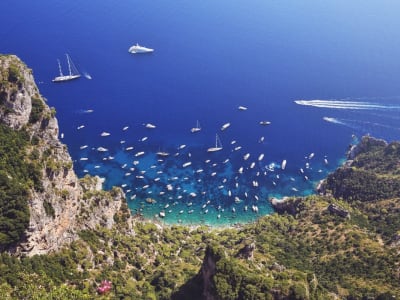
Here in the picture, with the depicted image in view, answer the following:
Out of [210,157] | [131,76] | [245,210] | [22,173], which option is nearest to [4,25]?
[131,76]

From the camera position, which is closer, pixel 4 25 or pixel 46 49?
pixel 46 49

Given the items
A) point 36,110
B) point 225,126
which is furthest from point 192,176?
point 36,110

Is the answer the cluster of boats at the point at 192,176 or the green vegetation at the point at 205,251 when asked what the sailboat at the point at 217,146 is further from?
the green vegetation at the point at 205,251

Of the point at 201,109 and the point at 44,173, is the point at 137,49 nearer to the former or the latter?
the point at 201,109

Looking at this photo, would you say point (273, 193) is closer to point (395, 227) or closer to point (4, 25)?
point (395, 227)

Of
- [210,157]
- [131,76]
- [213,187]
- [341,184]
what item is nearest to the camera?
[341,184]

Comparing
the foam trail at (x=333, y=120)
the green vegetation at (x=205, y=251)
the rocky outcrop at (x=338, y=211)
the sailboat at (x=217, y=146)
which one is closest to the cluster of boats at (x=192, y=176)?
the sailboat at (x=217, y=146)

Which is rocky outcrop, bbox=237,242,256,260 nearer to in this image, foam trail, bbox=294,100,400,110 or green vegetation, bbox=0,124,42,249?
green vegetation, bbox=0,124,42,249
